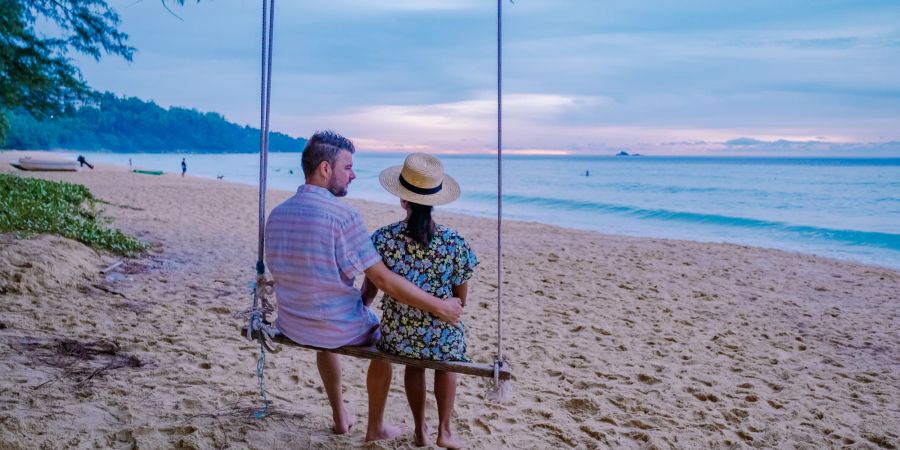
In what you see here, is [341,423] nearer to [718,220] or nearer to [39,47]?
[39,47]

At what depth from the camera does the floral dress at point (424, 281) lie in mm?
2576

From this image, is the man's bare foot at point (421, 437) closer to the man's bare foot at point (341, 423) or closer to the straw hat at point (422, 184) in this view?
the man's bare foot at point (341, 423)

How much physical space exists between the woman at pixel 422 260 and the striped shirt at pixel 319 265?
0.11m

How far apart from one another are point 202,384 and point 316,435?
93cm

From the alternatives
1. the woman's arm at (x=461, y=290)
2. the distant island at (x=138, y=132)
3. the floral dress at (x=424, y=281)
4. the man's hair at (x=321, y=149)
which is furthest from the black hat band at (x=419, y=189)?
the distant island at (x=138, y=132)

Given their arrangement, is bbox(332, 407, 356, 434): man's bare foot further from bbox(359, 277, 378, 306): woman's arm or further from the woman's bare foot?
bbox(359, 277, 378, 306): woman's arm

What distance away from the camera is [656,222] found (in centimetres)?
1973

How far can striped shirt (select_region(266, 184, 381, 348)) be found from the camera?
98.3 inches

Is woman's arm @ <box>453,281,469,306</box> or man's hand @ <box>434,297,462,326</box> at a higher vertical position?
woman's arm @ <box>453,281,469,306</box>

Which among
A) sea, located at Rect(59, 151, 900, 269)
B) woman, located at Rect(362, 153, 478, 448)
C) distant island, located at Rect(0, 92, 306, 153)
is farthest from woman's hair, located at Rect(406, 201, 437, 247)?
distant island, located at Rect(0, 92, 306, 153)

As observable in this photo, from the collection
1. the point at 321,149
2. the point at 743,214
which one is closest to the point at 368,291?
the point at 321,149

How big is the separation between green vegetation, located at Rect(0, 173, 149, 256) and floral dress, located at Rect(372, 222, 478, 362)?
5029 millimetres

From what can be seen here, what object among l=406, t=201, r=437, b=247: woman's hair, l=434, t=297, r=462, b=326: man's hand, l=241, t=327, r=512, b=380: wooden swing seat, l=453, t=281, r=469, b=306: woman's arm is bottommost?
l=241, t=327, r=512, b=380: wooden swing seat

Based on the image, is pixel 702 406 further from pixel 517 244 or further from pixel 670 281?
pixel 517 244
